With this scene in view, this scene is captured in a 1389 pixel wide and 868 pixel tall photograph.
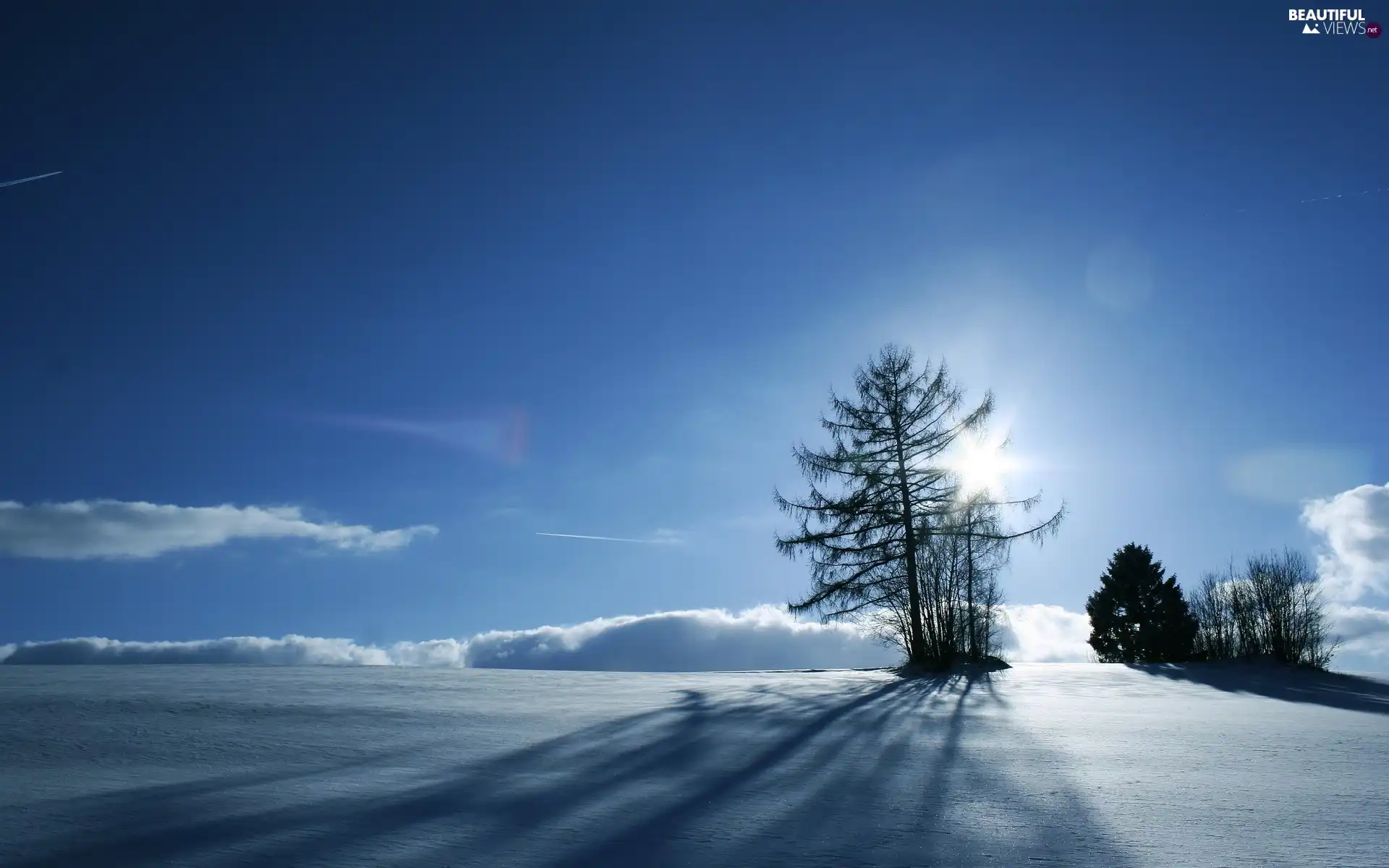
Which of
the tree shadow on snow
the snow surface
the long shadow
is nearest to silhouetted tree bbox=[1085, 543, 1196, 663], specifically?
the long shadow

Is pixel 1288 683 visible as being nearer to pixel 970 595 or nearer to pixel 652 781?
pixel 970 595

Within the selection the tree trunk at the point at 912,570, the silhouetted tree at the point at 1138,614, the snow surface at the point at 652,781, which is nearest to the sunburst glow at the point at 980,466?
the tree trunk at the point at 912,570

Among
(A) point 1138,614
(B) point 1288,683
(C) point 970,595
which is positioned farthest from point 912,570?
(A) point 1138,614

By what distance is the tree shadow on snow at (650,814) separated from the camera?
2.97 meters

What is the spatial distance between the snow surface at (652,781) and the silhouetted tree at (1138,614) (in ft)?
103

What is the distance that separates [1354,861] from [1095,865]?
1021 millimetres

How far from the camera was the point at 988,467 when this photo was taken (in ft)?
66.3

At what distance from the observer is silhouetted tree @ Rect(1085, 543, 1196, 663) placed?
3534cm

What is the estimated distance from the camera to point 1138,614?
36.8 m

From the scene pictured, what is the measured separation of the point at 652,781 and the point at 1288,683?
14733 mm

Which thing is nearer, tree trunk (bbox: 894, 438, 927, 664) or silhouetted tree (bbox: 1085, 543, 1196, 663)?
tree trunk (bbox: 894, 438, 927, 664)

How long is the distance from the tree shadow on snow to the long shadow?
26.6 ft

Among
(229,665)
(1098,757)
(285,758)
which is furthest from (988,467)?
(285,758)

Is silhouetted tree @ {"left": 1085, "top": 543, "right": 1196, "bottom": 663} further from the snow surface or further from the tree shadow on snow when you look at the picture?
the tree shadow on snow
